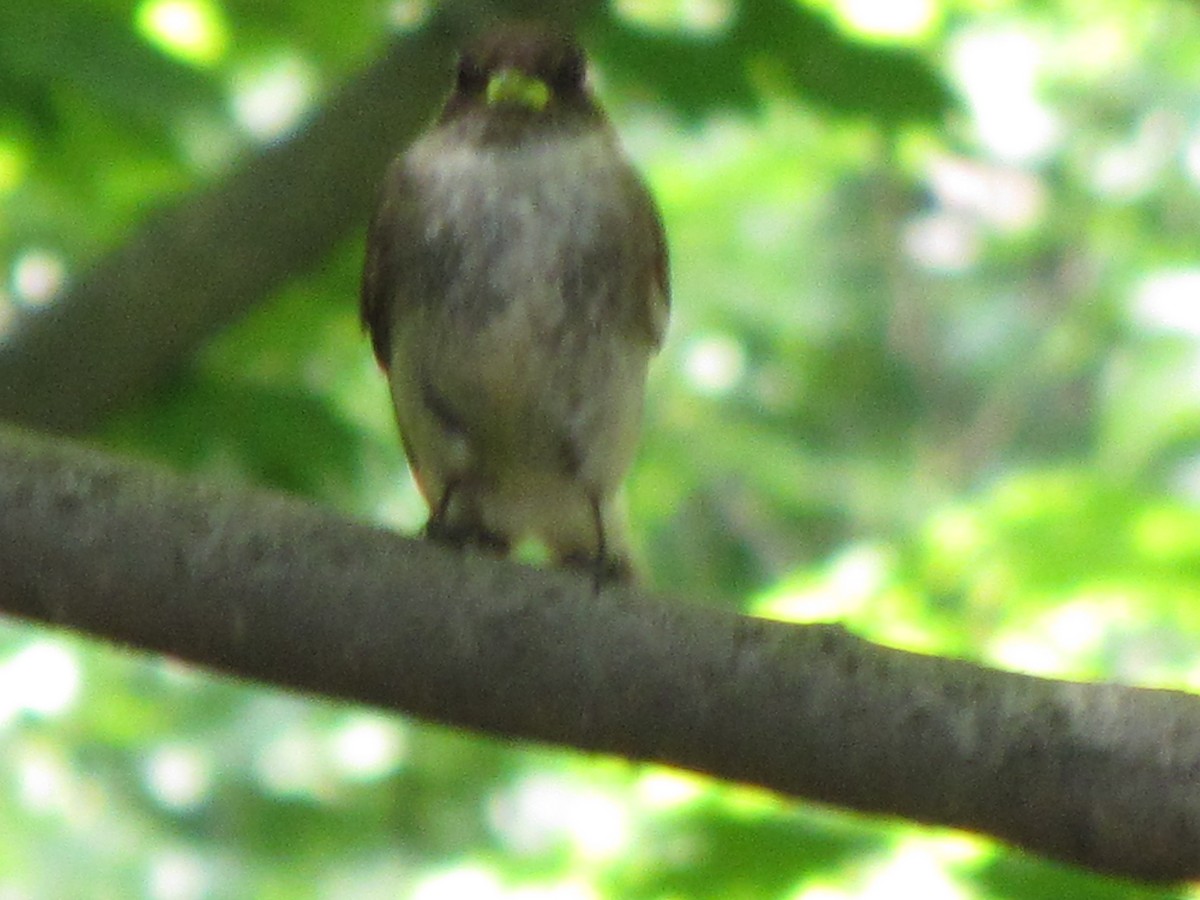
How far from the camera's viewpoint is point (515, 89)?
9.75ft

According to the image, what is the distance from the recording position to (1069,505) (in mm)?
2807

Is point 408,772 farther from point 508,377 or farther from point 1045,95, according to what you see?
point 1045,95

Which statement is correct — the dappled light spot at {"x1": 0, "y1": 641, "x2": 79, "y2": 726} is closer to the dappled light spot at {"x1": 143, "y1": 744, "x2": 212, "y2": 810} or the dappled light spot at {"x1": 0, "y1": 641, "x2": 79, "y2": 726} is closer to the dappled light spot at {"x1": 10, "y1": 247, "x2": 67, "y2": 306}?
the dappled light spot at {"x1": 143, "y1": 744, "x2": 212, "y2": 810}

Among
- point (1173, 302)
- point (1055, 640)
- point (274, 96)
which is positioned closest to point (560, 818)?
point (1055, 640)

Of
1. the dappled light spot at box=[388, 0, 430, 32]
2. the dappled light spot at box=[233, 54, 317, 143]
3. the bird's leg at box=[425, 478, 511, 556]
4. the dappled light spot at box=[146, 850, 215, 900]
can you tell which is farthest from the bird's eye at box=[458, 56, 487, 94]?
the dappled light spot at box=[146, 850, 215, 900]

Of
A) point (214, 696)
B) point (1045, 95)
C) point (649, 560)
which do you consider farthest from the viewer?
point (1045, 95)

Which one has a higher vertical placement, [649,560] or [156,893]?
[649,560]

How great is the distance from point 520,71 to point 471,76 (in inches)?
3.8

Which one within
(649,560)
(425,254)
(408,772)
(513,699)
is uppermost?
(649,560)

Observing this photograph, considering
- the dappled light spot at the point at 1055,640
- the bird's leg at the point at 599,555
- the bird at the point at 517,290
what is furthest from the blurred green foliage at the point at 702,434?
the bird's leg at the point at 599,555

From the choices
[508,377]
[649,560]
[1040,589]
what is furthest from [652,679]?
[649,560]

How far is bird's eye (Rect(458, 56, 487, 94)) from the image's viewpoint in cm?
298

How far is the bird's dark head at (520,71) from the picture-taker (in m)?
2.96

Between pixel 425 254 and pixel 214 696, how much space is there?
1320 millimetres
